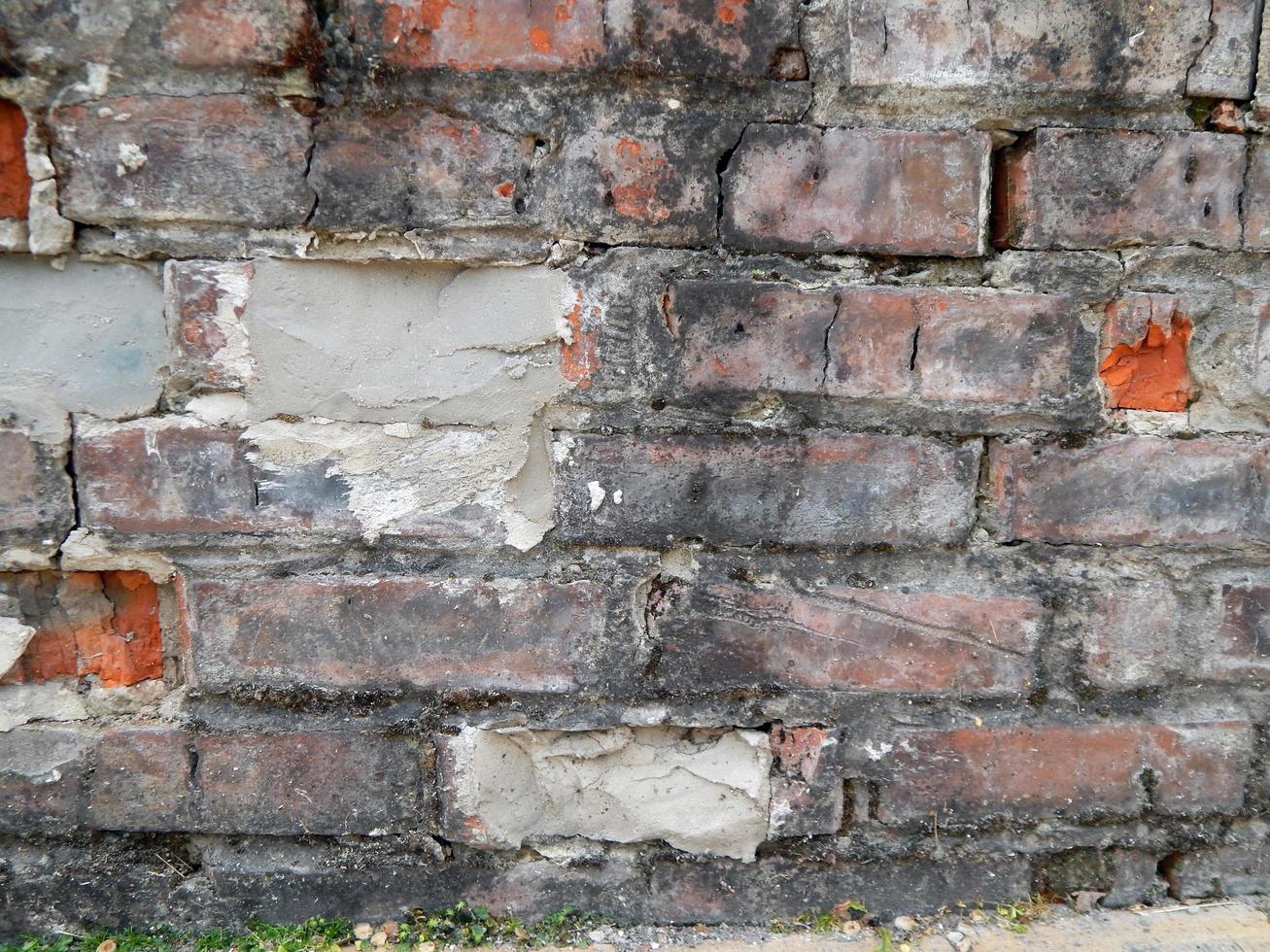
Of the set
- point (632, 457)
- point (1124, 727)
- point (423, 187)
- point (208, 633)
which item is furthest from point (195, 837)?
point (1124, 727)

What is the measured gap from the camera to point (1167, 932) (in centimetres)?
85

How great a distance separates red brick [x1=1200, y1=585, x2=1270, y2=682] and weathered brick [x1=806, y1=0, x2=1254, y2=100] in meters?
0.54

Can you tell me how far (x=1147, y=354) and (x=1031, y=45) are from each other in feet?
1.11

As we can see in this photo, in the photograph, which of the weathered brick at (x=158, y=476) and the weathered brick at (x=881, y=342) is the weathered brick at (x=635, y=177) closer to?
the weathered brick at (x=881, y=342)

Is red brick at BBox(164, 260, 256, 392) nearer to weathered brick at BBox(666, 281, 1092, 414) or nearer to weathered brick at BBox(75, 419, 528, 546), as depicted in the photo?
weathered brick at BBox(75, 419, 528, 546)

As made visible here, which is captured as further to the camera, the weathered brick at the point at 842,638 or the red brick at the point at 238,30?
the weathered brick at the point at 842,638

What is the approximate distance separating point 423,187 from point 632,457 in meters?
0.34

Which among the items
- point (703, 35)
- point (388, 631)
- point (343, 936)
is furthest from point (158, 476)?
point (703, 35)

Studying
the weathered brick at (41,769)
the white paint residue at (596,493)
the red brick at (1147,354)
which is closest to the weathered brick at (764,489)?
the white paint residue at (596,493)

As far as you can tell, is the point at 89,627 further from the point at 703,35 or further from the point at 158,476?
the point at 703,35

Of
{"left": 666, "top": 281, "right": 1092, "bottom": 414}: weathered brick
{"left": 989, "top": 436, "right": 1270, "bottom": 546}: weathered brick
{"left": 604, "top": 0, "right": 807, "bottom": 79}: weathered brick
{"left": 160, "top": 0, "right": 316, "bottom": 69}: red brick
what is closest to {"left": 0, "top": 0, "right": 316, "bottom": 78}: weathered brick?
{"left": 160, "top": 0, "right": 316, "bottom": 69}: red brick

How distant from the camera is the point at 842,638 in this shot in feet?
2.73

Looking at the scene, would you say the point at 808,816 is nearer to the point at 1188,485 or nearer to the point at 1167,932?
the point at 1167,932

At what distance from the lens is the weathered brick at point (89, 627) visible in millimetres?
826
